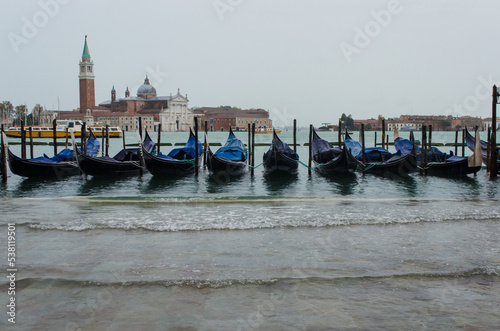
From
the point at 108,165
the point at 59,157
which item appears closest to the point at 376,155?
the point at 108,165

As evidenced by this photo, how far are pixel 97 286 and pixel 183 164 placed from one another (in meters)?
8.83

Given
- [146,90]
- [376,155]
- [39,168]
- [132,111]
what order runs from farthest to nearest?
[146,90] < [132,111] < [376,155] < [39,168]

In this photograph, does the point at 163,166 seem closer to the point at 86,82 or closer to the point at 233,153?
the point at 233,153

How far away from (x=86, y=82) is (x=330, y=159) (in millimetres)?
67677

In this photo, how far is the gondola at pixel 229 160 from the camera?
11.8 metres

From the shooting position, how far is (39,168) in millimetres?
11359

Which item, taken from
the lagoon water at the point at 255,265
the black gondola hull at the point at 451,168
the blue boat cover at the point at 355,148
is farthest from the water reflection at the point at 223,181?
the black gondola hull at the point at 451,168

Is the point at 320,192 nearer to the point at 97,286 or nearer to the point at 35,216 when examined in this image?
the point at 35,216

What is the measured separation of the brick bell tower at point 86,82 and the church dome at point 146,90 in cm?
872

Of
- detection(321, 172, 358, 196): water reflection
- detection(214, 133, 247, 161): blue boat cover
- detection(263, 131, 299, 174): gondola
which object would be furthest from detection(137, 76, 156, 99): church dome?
detection(321, 172, 358, 196): water reflection

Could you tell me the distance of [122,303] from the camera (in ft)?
9.58

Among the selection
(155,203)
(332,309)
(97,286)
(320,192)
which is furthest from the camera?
(320,192)

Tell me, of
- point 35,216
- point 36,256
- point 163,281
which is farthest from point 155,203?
point 163,281

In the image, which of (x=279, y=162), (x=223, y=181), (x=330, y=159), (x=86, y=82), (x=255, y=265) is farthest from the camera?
(x=86, y=82)
